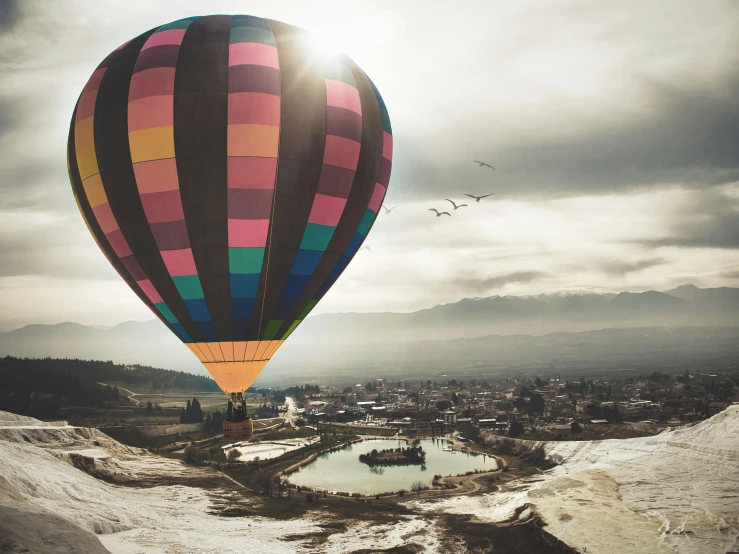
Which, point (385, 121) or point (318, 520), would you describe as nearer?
point (385, 121)

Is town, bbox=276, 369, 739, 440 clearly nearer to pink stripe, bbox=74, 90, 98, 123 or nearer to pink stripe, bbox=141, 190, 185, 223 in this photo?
pink stripe, bbox=141, 190, 185, 223

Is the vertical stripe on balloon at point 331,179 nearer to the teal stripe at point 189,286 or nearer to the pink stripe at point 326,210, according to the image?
the pink stripe at point 326,210

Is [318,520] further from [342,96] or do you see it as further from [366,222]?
[342,96]

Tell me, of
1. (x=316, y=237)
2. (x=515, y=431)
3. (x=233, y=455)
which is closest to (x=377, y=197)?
(x=316, y=237)

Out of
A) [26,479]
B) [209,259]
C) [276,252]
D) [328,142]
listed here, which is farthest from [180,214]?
[26,479]

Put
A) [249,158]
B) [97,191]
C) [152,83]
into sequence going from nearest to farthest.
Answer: [249,158] → [152,83] → [97,191]

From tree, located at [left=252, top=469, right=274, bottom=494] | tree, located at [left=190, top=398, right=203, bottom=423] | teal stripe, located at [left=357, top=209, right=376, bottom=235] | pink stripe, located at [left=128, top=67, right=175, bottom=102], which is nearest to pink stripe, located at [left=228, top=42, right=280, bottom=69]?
pink stripe, located at [left=128, top=67, right=175, bottom=102]
